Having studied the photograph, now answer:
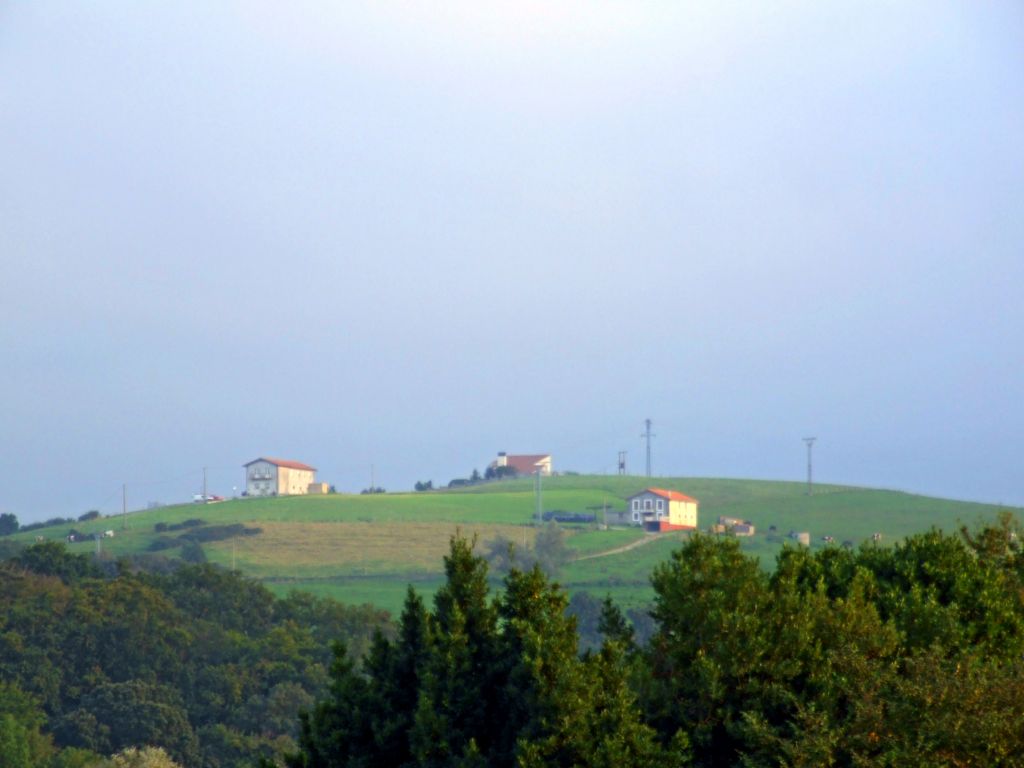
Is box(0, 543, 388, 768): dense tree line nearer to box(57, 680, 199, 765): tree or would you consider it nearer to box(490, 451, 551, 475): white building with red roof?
box(57, 680, 199, 765): tree

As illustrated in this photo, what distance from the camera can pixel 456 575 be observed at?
2120 cm

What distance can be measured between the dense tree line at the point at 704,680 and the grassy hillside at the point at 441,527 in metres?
73.1

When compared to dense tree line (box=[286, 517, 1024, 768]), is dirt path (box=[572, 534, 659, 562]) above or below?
below

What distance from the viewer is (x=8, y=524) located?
157750 millimetres

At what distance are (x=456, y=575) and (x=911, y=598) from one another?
6.59 m

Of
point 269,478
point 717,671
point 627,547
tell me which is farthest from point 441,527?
point 717,671

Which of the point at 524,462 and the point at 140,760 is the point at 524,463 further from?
the point at 140,760

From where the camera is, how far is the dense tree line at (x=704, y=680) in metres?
17.4

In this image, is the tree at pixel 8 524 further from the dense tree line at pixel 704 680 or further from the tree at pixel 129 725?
the dense tree line at pixel 704 680

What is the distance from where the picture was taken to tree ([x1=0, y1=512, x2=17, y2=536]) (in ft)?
506

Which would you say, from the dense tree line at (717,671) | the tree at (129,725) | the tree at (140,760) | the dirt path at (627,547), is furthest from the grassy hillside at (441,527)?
the dense tree line at (717,671)

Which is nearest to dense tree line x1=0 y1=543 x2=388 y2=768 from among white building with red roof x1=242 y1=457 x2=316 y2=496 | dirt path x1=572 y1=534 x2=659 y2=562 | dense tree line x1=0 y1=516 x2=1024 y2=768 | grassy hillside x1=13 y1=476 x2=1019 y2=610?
grassy hillside x1=13 y1=476 x2=1019 y2=610

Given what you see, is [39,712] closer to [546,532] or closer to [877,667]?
[546,532]

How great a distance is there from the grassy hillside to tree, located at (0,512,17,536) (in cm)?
1003
